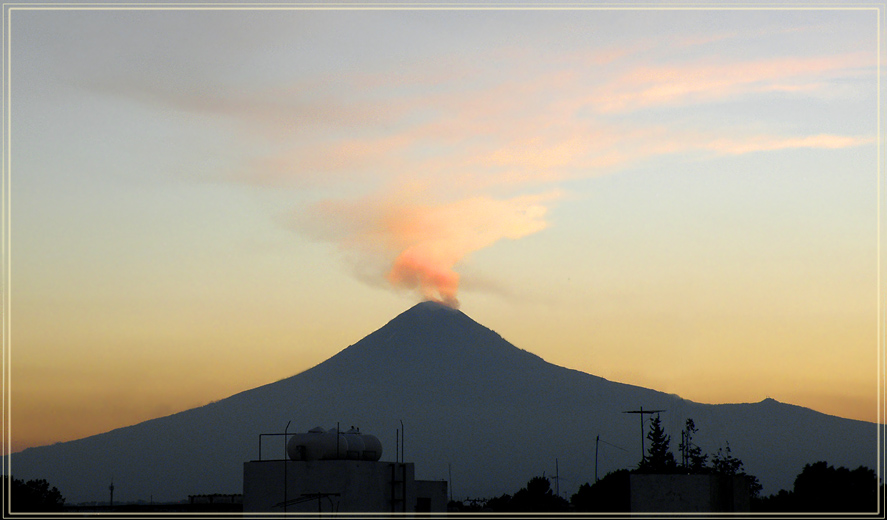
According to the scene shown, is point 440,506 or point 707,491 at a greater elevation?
point 707,491

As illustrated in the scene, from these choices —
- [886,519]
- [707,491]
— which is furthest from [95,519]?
[886,519]

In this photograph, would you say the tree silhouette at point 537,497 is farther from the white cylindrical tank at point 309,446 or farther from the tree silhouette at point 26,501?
the white cylindrical tank at point 309,446

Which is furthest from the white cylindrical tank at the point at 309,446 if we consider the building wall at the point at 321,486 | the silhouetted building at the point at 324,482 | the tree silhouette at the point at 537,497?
the tree silhouette at the point at 537,497

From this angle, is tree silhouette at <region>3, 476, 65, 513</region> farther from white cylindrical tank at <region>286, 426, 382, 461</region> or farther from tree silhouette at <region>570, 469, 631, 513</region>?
tree silhouette at <region>570, 469, 631, 513</region>

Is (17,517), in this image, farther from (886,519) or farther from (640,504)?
(886,519)

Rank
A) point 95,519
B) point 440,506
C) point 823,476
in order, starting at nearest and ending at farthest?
point 95,519 → point 440,506 → point 823,476

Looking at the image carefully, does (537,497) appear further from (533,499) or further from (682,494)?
(682,494)

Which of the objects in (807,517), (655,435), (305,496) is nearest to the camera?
(807,517)

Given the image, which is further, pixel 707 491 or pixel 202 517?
pixel 202 517
